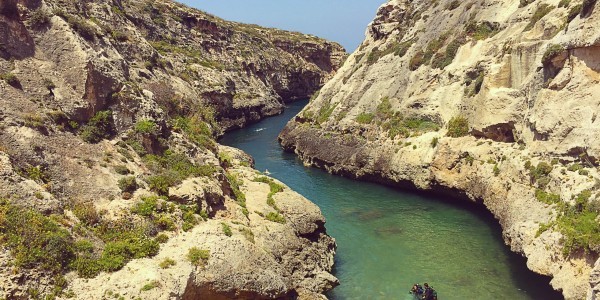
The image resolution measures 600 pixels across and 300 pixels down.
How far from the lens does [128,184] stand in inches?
965

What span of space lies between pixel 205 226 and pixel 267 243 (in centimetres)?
407

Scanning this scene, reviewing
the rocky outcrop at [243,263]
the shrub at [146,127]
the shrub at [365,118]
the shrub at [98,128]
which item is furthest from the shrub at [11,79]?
the shrub at [365,118]

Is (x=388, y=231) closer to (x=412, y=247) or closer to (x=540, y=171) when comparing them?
(x=412, y=247)

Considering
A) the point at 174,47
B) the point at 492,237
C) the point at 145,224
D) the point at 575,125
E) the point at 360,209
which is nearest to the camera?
the point at 145,224

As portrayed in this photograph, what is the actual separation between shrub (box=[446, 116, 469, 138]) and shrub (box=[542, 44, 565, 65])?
36.3 feet

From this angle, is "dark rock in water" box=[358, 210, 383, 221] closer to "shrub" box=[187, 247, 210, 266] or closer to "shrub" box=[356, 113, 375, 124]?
"shrub" box=[356, 113, 375, 124]

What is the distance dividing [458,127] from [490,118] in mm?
4381

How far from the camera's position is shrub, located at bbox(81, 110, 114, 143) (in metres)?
26.9

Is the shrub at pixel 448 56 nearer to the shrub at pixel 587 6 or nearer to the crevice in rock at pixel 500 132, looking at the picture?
the crevice in rock at pixel 500 132

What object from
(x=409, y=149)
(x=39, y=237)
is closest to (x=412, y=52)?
(x=409, y=149)

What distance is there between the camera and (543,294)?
25.3 metres

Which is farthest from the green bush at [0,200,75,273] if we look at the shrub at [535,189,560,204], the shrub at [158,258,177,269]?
the shrub at [535,189,560,204]

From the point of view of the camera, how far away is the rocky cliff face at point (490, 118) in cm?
2641

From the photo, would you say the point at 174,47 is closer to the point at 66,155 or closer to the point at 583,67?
the point at 66,155
